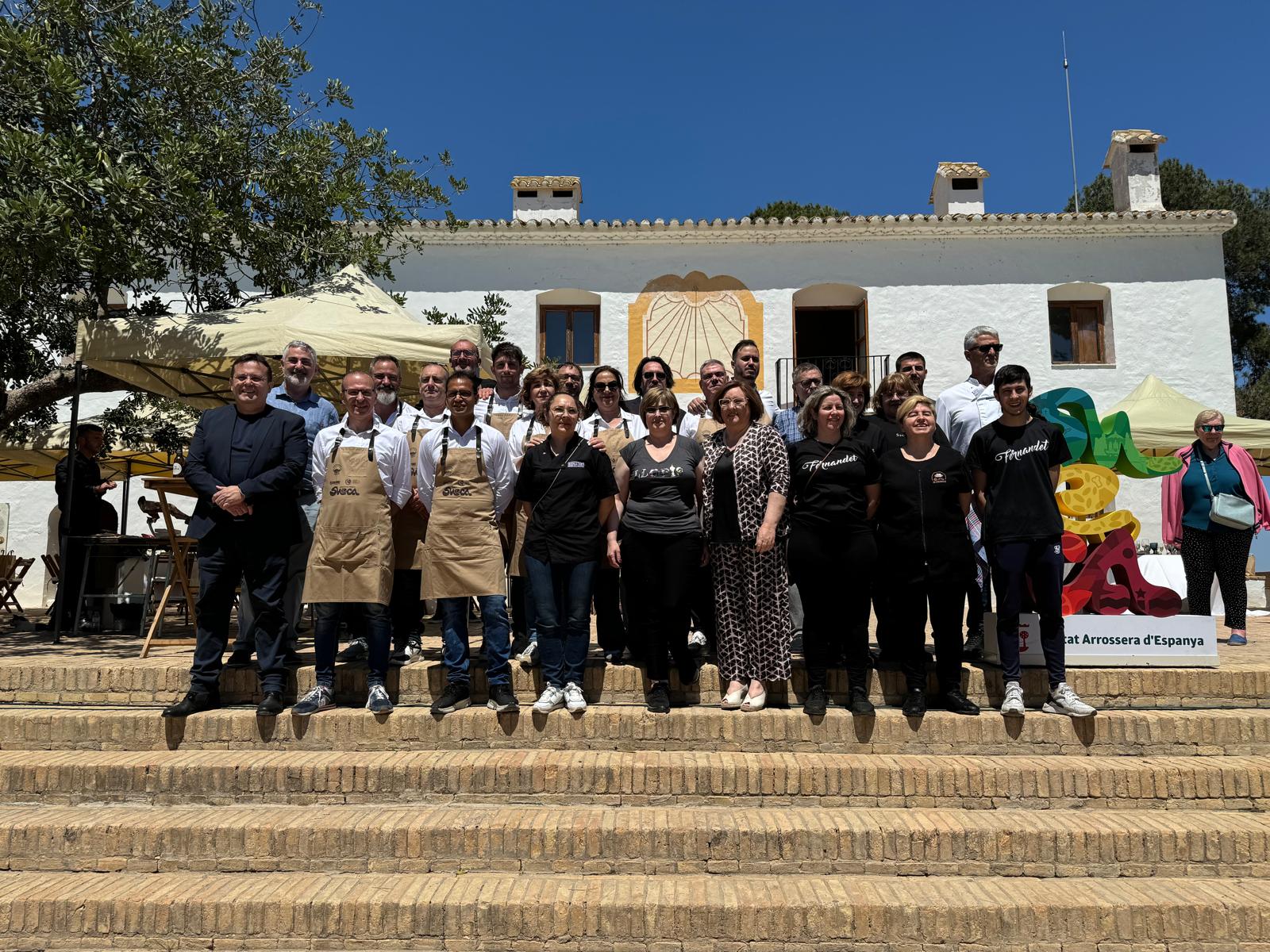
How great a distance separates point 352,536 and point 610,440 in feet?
5.17

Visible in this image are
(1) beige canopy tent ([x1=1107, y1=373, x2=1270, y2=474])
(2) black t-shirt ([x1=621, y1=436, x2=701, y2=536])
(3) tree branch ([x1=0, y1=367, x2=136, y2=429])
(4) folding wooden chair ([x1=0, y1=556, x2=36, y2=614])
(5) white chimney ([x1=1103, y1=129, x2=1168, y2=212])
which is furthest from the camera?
(5) white chimney ([x1=1103, y1=129, x2=1168, y2=212])

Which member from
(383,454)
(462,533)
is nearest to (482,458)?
(462,533)

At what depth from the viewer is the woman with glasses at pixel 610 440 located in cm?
486

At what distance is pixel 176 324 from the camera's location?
588 cm

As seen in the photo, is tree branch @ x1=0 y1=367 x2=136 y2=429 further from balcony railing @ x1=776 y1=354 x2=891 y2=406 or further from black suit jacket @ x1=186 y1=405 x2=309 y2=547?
balcony railing @ x1=776 y1=354 x2=891 y2=406

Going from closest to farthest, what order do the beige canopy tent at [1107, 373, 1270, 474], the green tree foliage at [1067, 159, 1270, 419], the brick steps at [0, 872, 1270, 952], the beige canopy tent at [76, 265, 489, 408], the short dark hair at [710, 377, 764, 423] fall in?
the brick steps at [0, 872, 1270, 952], the short dark hair at [710, 377, 764, 423], the beige canopy tent at [76, 265, 489, 408], the beige canopy tent at [1107, 373, 1270, 474], the green tree foliage at [1067, 159, 1270, 419]

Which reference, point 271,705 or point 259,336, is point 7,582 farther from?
point 271,705

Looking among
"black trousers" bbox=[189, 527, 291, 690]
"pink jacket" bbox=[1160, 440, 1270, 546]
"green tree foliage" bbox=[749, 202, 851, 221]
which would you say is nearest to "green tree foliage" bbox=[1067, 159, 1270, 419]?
"green tree foliage" bbox=[749, 202, 851, 221]

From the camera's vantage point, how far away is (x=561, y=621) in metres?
4.42

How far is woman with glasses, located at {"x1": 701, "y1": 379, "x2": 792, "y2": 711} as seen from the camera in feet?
14.2

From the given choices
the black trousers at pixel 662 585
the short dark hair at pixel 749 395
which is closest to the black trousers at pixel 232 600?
the black trousers at pixel 662 585

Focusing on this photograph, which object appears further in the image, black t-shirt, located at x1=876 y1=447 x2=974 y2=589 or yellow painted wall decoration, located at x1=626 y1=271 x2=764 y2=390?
yellow painted wall decoration, located at x1=626 y1=271 x2=764 y2=390

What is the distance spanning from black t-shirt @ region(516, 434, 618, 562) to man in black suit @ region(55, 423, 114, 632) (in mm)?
3679

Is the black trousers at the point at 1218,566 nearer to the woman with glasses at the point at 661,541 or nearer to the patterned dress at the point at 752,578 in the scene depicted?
the patterned dress at the point at 752,578
